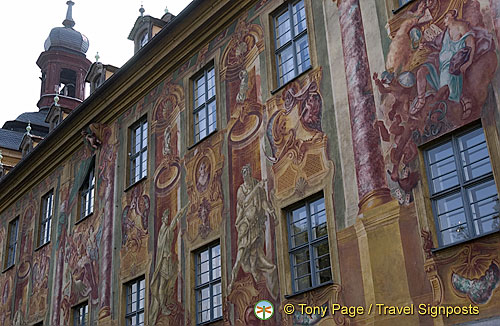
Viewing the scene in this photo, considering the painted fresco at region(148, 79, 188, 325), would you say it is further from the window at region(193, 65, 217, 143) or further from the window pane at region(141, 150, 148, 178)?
Result: the window pane at region(141, 150, 148, 178)

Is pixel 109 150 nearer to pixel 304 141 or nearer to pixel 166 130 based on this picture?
pixel 166 130

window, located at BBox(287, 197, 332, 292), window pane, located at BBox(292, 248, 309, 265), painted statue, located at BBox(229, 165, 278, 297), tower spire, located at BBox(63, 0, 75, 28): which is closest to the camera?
window, located at BBox(287, 197, 332, 292)

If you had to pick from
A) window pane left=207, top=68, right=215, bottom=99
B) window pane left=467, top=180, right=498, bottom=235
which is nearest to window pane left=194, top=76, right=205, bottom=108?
window pane left=207, top=68, right=215, bottom=99

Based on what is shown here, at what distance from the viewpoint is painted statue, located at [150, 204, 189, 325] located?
499 inches

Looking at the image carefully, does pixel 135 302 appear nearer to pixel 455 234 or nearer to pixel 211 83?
pixel 211 83

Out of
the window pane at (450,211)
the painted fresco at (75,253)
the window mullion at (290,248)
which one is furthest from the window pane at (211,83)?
the window pane at (450,211)

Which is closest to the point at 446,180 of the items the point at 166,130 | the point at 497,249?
the point at 497,249

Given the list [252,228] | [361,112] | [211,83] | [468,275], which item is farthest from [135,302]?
[468,275]

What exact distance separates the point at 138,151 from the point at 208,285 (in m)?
4.56

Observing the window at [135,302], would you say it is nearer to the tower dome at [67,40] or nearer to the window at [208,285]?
the window at [208,285]

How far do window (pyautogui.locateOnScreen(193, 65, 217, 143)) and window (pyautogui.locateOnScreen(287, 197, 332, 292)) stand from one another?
3260mm

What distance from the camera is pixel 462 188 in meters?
8.26

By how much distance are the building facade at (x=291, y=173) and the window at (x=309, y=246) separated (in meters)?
0.03

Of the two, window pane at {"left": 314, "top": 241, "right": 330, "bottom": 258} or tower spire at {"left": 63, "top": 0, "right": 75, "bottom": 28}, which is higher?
tower spire at {"left": 63, "top": 0, "right": 75, "bottom": 28}
